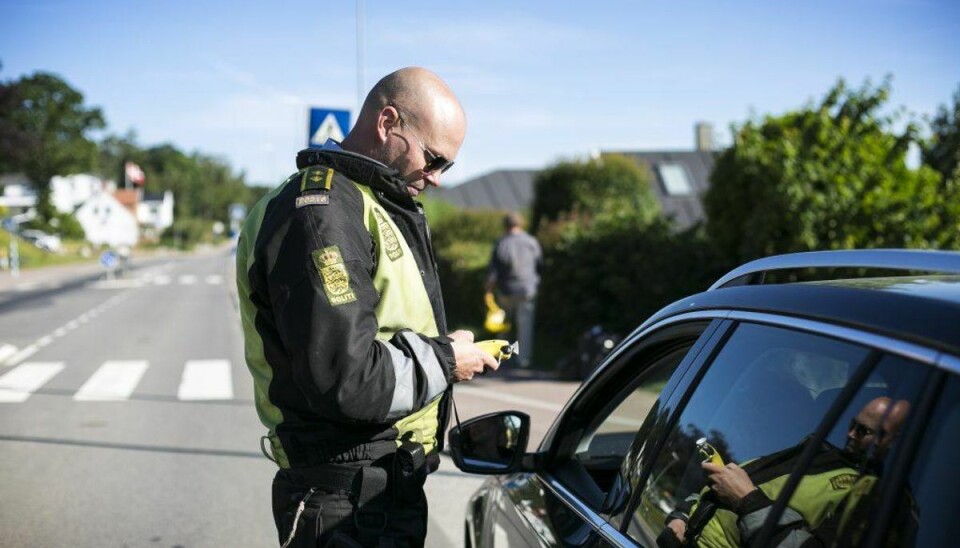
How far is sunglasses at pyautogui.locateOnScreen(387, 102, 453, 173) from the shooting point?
2.53 meters

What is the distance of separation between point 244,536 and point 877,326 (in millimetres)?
4578

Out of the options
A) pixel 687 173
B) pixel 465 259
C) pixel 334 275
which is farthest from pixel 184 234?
pixel 334 275

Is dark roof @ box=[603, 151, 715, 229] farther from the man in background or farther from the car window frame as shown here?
the car window frame

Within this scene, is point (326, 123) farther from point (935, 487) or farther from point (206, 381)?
point (935, 487)

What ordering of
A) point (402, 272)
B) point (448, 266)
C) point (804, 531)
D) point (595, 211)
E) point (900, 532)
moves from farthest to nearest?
point (595, 211)
point (448, 266)
point (402, 272)
point (804, 531)
point (900, 532)

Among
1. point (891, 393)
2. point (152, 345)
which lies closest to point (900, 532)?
point (891, 393)

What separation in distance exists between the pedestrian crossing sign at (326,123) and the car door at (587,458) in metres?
9.89

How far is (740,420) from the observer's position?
192 centimetres

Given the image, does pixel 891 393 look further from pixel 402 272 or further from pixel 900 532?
pixel 402 272

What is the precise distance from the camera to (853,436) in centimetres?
155

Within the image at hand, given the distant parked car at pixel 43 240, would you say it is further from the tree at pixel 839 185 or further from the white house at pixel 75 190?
the tree at pixel 839 185

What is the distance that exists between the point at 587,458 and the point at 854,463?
1.46 meters

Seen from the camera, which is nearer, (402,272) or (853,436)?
(853,436)

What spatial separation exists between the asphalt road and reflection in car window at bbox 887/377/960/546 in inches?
161
